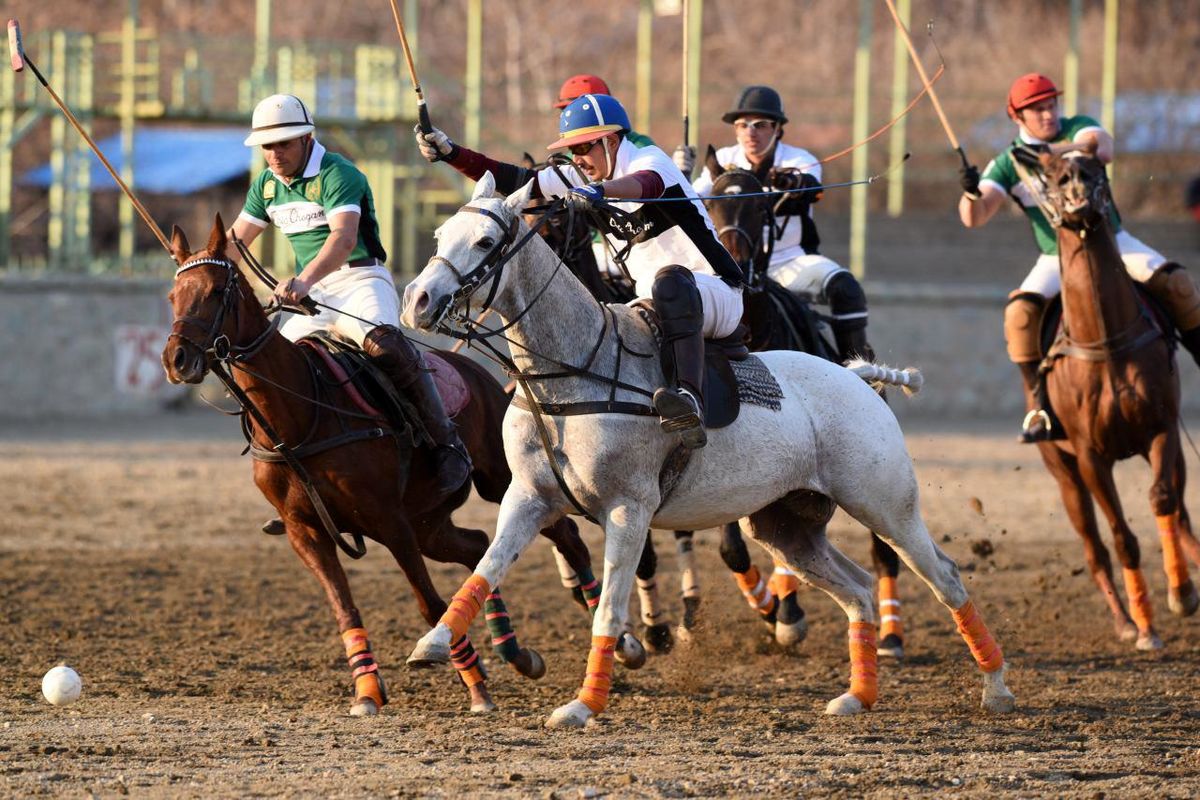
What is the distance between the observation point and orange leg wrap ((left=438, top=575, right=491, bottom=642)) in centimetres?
648

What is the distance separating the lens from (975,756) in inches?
258

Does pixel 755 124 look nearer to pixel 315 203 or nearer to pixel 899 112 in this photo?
pixel 315 203

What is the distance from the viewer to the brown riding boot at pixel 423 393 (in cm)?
789

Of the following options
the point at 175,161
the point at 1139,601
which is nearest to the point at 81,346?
the point at 175,161

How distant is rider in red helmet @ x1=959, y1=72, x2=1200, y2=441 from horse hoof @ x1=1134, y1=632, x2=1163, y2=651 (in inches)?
48.8

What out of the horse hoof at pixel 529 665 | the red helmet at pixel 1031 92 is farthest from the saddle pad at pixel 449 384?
the red helmet at pixel 1031 92

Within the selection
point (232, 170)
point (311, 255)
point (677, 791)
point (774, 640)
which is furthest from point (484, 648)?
point (232, 170)

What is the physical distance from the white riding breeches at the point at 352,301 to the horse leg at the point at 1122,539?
4019 mm

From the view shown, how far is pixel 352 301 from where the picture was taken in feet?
26.7

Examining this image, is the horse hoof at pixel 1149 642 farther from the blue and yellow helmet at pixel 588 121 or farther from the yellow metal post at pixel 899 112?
the yellow metal post at pixel 899 112

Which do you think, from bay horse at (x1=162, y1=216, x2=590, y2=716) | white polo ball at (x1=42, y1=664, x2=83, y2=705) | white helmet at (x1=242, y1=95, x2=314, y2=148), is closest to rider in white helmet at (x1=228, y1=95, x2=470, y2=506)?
white helmet at (x1=242, y1=95, x2=314, y2=148)

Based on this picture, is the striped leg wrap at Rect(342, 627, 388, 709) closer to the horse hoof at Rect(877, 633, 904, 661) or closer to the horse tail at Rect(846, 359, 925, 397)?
the horse tail at Rect(846, 359, 925, 397)

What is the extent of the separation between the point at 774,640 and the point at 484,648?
5.15ft

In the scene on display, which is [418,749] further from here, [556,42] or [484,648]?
[556,42]
